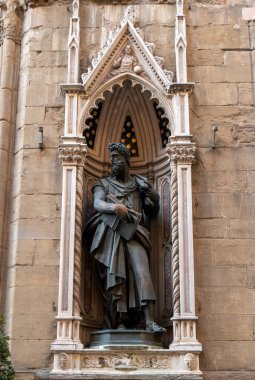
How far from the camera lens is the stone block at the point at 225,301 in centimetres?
898

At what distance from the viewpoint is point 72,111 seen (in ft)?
32.1

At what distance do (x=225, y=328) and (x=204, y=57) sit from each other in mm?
4341

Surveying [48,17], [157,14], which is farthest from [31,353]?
[157,14]

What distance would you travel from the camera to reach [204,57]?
10289mm

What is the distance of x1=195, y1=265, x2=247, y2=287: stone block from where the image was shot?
912cm

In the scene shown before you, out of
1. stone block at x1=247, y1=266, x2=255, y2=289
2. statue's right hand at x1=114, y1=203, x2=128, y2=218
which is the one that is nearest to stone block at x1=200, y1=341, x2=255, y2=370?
stone block at x1=247, y1=266, x2=255, y2=289

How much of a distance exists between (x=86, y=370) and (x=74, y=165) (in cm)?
298

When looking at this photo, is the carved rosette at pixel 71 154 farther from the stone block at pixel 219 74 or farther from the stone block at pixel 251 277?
the stone block at pixel 251 277

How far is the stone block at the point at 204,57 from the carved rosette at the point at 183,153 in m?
1.59

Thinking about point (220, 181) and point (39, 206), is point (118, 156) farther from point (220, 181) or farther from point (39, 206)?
point (220, 181)

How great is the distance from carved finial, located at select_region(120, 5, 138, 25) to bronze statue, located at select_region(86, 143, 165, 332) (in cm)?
219

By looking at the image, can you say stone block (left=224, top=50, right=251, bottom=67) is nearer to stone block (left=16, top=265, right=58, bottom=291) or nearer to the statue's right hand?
the statue's right hand

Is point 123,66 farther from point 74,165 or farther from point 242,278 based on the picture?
point 242,278

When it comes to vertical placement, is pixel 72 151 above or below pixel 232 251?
above
